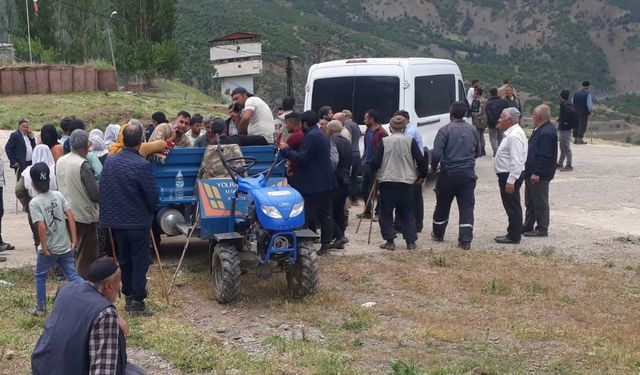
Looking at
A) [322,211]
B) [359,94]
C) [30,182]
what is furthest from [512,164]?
[30,182]

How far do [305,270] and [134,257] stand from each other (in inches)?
64.8

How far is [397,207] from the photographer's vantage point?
10445mm

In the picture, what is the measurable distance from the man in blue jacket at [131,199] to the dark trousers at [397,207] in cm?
378

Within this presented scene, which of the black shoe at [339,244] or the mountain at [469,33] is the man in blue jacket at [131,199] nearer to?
the black shoe at [339,244]

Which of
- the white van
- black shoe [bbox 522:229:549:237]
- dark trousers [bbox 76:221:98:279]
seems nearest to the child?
dark trousers [bbox 76:221:98:279]

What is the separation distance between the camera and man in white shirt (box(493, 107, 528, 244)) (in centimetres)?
1074

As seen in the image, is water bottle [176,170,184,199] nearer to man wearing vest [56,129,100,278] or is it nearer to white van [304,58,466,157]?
man wearing vest [56,129,100,278]

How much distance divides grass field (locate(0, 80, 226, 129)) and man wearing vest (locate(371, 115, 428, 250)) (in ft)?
61.8

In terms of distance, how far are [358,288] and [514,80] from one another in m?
95.2

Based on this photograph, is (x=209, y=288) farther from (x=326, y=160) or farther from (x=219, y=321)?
(x=326, y=160)

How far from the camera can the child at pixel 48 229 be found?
743 cm

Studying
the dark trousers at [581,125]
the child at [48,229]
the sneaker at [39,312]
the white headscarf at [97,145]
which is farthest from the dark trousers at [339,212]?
the dark trousers at [581,125]

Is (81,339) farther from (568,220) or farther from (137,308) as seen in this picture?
(568,220)

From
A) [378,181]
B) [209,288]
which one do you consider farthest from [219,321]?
[378,181]
